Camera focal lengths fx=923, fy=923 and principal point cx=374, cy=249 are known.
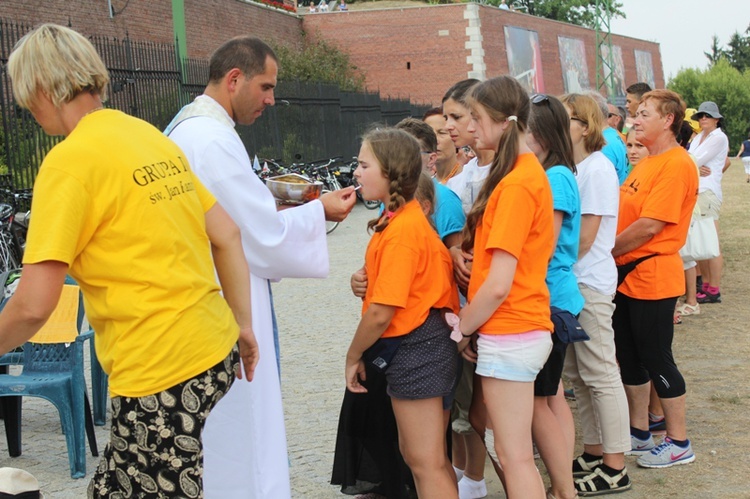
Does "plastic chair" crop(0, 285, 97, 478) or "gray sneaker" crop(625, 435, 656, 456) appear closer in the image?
"plastic chair" crop(0, 285, 97, 478)

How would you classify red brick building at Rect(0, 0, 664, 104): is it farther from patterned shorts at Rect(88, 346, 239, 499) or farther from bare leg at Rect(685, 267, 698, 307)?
patterned shorts at Rect(88, 346, 239, 499)

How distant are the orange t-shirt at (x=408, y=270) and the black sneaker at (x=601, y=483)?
148 centimetres

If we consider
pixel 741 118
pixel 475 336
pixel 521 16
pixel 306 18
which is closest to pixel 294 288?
pixel 475 336

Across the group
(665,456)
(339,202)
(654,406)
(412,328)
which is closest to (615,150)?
(654,406)

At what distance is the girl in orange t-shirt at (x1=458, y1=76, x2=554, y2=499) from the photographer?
355 centimetres

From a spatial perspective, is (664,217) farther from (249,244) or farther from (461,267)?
(249,244)

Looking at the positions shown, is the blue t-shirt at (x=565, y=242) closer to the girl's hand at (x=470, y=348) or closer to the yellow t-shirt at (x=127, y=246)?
the girl's hand at (x=470, y=348)

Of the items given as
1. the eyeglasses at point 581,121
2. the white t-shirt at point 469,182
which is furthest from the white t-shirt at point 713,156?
the white t-shirt at point 469,182

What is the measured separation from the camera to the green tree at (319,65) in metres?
35.5

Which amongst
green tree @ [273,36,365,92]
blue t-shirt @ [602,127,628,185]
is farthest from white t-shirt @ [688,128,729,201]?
green tree @ [273,36,365,92]

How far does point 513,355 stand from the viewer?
3.56m

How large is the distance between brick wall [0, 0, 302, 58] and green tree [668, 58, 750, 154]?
28348 mm

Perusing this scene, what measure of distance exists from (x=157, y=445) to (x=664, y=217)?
320 cm

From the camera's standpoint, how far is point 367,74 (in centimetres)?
4525
